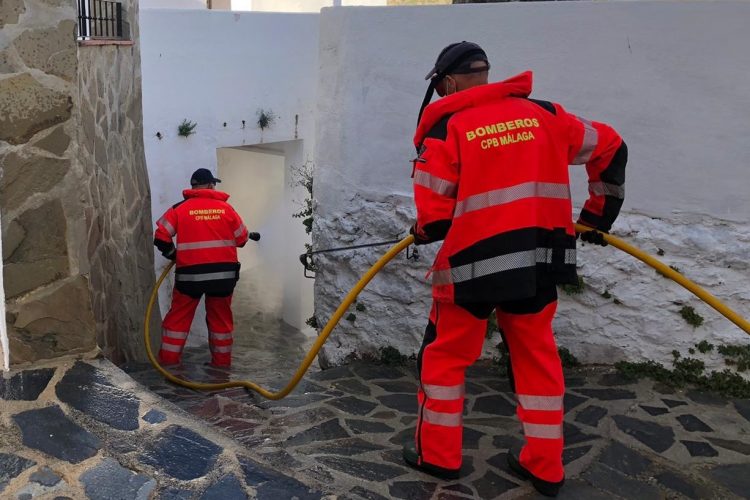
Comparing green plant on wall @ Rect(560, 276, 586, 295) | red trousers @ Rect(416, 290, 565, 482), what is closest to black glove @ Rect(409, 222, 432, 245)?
red trousers @ Rect(416, 290, 565, 482)

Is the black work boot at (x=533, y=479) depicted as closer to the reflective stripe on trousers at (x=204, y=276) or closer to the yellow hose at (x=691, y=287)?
the yellow hose at (x=691, y=287)

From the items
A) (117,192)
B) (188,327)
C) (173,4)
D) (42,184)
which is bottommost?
(188,327)

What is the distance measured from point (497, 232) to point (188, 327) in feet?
14.7

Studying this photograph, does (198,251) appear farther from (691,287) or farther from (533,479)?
(691,287)

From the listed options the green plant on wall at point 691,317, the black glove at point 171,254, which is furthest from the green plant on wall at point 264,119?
the green plant on wall at point 691,317

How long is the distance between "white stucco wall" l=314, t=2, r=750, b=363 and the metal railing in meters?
2.39

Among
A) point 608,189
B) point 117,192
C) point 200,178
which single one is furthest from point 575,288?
point 117,192

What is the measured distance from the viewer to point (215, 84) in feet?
28.9

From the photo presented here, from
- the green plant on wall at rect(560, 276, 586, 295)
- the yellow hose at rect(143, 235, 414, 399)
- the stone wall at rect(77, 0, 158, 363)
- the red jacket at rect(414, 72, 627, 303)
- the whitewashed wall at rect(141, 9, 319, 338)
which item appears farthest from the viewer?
the whitewashed wall at rect(141, 9, 319, 338)

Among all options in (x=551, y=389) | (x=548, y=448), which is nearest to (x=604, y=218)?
(x=551, y=389)

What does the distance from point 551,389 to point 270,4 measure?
13.3m

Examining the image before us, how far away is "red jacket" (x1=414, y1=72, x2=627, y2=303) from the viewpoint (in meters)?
3.02

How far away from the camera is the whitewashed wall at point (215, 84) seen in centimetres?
837

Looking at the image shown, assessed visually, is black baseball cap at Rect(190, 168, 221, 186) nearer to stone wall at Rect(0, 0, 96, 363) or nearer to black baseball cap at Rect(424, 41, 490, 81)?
stone wall at Rect(0, 0, 96, 363)
